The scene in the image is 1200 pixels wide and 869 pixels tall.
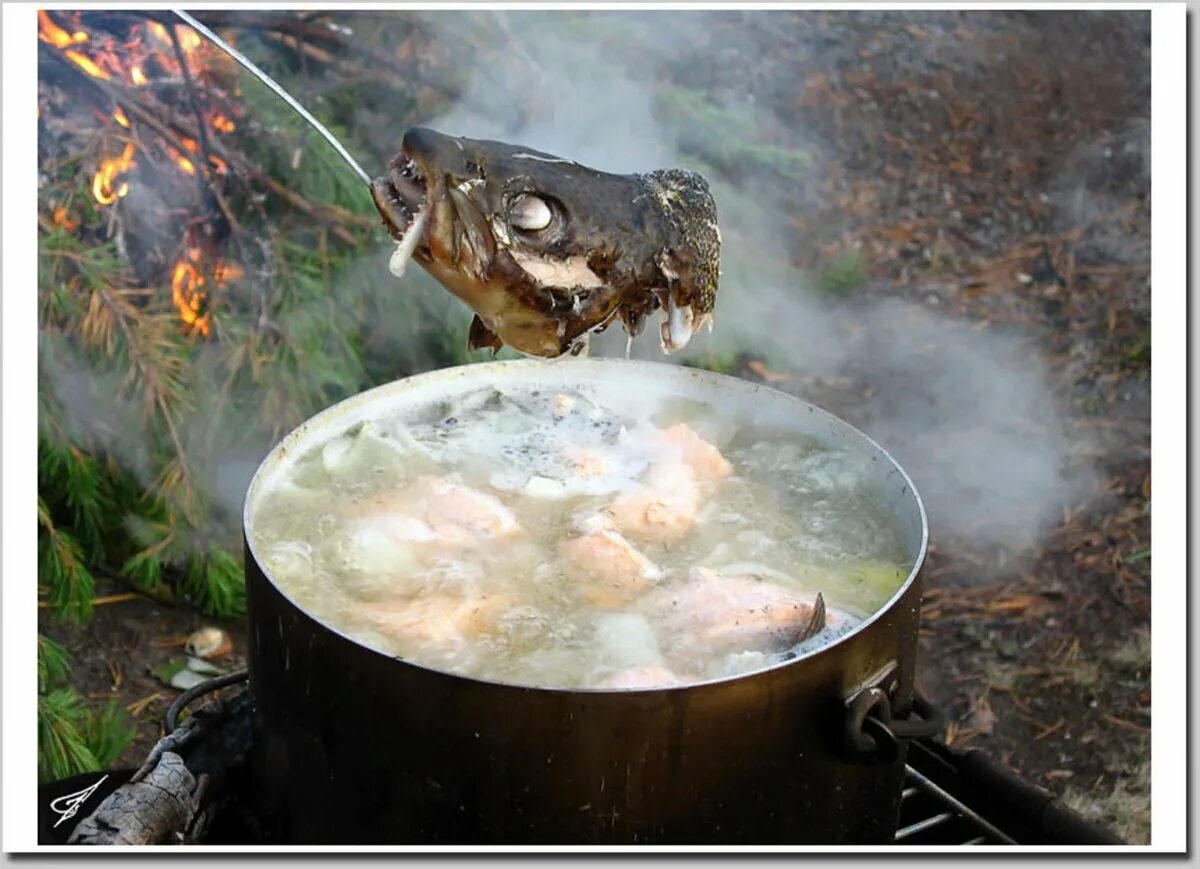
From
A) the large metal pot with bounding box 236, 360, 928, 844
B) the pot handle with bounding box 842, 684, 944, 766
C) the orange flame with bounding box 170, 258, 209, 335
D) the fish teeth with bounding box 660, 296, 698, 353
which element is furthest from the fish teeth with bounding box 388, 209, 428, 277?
the orange flame with bounding box 170, 258, 209, 335

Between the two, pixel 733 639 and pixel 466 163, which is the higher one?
pixel 466 163

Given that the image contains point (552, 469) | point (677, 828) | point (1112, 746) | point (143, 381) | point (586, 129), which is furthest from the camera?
point (586, 129)

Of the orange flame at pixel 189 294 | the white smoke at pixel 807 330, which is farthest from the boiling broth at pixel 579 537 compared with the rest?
the white smoke at pixel 807 330

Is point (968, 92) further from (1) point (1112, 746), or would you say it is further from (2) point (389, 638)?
(2) point (389, 638)

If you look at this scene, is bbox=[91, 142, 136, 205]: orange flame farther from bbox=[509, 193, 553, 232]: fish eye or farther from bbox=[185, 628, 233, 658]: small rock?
bbox=[509, 193, 553, 232]: fish eye

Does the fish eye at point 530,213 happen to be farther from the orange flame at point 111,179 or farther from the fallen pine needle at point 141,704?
the fallen pine needle at point 141,704

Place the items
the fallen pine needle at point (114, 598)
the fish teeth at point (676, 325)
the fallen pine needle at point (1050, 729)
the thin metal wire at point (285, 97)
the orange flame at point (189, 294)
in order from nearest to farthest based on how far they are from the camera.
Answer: the thin metal wire at point (285, 97), the fish teeth at point (676, 325), the orange flame at point (189, 294), the fallen pine needle at point (1050, 729), the fallen pine needle at point (114, 598)

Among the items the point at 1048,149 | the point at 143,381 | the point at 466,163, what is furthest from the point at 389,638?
the point at 1048,149
